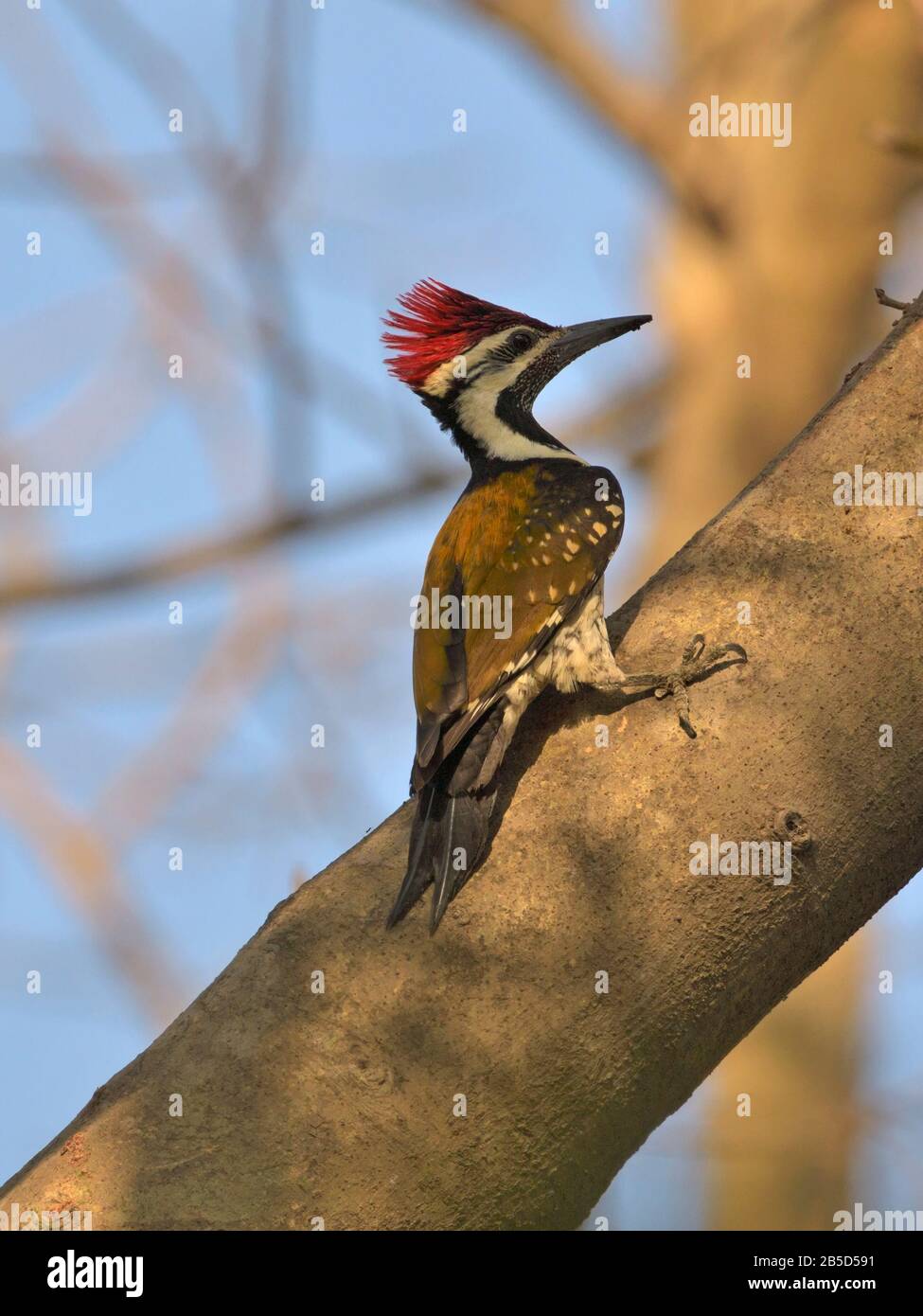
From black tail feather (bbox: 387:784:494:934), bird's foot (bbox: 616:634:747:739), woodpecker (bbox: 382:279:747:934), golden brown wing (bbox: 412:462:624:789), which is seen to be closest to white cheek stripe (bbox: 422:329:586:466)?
woodpecker (bbox: 382:279:747:934)

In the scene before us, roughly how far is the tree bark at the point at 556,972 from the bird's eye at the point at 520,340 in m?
1.84

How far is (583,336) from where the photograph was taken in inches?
172

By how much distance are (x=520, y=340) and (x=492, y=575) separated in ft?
3.69

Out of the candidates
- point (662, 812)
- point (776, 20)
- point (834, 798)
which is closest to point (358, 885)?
point (662, 812)

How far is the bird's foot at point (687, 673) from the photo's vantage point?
102 inches

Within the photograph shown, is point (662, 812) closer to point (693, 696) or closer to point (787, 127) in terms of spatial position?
point (693, 696)

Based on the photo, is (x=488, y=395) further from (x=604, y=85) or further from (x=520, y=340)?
(x=604, y=85)

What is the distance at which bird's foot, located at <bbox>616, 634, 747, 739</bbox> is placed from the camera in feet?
8.54

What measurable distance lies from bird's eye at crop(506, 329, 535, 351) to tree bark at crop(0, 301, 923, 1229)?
184 centimetres

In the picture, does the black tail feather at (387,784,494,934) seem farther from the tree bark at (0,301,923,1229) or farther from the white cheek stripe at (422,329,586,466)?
the white cheek stripe at (422,329,586,466)

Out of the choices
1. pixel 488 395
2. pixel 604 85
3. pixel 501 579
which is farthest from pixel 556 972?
pixel 604 85

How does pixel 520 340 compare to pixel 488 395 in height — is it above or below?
above
